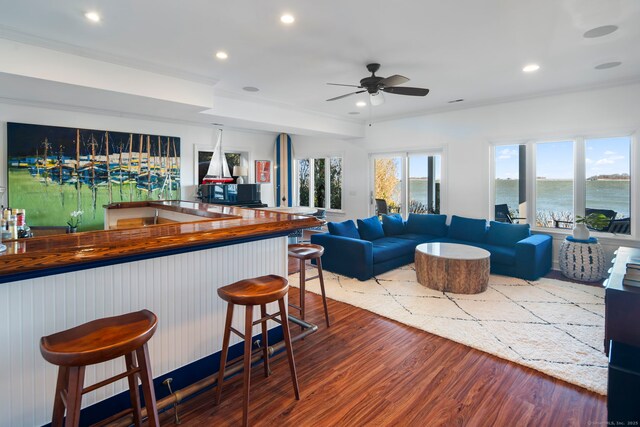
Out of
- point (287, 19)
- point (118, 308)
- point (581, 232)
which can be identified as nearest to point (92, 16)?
point (287, 19)

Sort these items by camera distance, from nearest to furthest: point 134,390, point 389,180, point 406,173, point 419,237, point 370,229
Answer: point 134,390
point 370,229
point 419,237
point 406,173
point 389,180

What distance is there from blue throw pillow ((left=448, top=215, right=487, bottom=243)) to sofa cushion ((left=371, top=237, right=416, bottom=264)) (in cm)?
84

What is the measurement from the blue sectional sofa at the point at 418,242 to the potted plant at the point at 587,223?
0.38 meters

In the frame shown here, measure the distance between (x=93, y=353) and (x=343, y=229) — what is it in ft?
13.3

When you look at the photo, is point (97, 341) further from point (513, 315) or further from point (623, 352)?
point (513, 315)

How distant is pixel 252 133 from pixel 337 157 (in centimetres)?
223

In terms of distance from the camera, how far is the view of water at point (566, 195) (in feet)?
15.5

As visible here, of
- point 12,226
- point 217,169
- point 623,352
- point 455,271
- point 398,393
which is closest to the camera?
point 623,352

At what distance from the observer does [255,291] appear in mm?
1959

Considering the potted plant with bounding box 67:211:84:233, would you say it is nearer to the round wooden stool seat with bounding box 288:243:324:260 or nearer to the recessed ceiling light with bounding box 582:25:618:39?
the round wooden stool seat with bounding box 288:243:324:260

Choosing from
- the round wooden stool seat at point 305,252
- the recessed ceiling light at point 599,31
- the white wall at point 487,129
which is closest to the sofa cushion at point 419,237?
the white wall at point 487,129

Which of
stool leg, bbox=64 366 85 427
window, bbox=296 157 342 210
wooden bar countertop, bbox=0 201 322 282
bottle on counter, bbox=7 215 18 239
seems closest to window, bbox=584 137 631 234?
window, bbox=296 157 342 210

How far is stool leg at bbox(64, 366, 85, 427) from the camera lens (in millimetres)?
1232

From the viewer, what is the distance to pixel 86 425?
5.79ft
